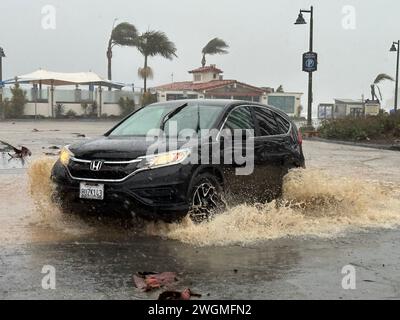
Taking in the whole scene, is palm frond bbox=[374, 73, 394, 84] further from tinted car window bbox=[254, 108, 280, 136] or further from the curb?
tinted car window bbox=[254, 108, 280, 136]

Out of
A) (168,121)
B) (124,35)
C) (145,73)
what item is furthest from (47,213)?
(124,35)

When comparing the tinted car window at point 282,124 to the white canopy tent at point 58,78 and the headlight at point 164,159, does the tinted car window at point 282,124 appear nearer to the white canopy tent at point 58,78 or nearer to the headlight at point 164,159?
the headlight at point 164,159

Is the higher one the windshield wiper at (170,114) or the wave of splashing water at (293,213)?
the windshield wiper at (170,114)

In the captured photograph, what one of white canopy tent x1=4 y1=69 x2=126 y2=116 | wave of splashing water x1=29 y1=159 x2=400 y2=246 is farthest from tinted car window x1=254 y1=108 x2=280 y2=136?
white canopy tent x1=4 y1=69 x2=126 y2=116

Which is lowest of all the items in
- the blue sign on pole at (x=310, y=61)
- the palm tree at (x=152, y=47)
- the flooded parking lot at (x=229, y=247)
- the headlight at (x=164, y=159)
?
the flooded parking lot at (x=229, y=247)

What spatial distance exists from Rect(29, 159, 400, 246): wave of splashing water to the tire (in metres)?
0.09

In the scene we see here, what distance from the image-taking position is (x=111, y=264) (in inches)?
215

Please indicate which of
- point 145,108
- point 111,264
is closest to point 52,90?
point 145,108

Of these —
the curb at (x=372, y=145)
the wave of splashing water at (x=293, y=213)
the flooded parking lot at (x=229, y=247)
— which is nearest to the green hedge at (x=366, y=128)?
the curb at (x=372, y=145)

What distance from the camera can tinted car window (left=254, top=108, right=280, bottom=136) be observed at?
8102mm

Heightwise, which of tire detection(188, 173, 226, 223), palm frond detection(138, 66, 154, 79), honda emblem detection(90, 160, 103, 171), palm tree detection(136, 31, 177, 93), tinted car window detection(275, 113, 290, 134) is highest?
palm tree detection(136, 31, 177, 93)

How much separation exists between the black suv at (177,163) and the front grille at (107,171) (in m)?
0.01

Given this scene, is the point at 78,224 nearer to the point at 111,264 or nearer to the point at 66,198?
the point at 66,198

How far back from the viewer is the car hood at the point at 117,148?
641 cm
